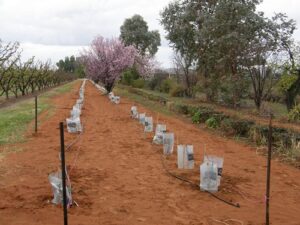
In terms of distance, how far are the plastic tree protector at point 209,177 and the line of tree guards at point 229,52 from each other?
14.0m

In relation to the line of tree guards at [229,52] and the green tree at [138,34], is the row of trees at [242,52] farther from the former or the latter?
the green tree at [138,34]

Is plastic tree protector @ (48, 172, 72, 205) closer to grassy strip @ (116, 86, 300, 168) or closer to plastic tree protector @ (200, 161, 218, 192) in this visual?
plastic tree protector @ (200, 161, 218, 192)

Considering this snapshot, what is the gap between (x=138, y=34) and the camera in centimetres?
5531

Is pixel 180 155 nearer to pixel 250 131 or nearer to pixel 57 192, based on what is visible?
pixel 57 192

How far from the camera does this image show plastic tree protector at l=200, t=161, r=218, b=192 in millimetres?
6766

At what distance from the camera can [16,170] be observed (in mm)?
7926

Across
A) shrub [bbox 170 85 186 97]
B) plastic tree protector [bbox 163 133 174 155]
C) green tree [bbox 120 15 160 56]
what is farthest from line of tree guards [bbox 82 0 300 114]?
green tree [bbox 120 15 160 56]

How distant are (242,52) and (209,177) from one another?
15.2 meters

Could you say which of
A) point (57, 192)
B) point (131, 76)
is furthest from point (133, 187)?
point (131, 76)

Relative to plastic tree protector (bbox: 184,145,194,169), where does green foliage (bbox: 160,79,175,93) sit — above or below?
above

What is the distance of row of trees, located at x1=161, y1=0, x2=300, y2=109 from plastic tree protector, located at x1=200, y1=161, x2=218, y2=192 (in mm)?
13975

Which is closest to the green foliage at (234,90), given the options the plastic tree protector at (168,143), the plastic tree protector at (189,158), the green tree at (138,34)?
the plastic tree protector at (168,143)

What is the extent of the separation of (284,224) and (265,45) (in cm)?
1585

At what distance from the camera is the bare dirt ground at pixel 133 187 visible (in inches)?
222
